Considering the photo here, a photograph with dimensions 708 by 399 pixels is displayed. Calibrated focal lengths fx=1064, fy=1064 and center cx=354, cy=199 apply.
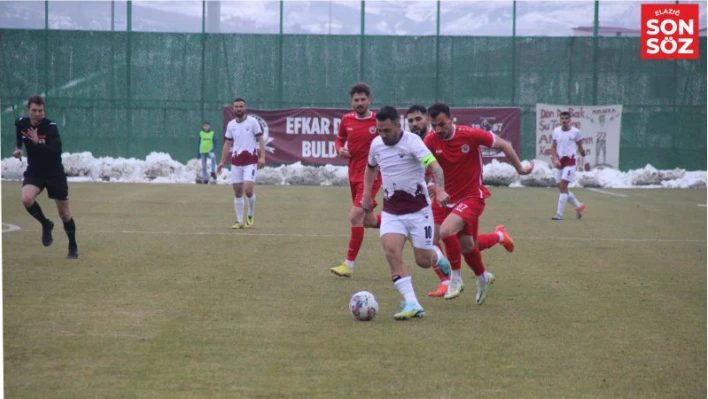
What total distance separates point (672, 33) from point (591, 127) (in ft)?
22.5

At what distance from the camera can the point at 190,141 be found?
36.0 meters

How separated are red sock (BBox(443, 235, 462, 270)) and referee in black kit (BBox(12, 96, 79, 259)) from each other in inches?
198

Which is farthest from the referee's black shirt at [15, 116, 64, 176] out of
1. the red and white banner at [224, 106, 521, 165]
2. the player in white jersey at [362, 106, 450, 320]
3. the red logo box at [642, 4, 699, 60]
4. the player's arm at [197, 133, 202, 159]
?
the red logo box at [642, 4, 699, 60]

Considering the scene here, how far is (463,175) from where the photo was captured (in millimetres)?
10336

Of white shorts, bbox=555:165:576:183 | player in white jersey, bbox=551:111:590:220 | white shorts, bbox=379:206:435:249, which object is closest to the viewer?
white shorts, bbox=379:206:435:249

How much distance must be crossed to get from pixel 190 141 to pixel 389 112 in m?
27.5

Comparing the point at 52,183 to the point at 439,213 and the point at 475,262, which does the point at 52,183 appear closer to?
the point at 439,213

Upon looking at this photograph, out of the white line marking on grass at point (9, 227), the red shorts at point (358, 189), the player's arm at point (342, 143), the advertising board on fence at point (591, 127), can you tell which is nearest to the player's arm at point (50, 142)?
the player's arm at point (342, 143)

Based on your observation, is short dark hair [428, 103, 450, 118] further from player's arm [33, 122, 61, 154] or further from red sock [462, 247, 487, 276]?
player's arm [33, 122, 61, 154]

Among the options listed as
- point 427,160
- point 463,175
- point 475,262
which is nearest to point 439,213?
point 463,175

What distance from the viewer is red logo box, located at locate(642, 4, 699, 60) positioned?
121 ft

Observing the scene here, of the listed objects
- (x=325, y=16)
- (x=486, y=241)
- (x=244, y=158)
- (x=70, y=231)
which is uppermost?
(x=325, y=16)

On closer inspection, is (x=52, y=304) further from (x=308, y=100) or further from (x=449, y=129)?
(x=308, y=100)

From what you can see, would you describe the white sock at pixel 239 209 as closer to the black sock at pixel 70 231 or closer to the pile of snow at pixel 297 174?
the black sock at pixel 70 231
